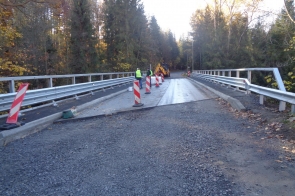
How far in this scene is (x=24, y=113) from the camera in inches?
333

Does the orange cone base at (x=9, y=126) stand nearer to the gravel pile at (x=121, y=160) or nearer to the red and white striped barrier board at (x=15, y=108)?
the red and white striped barrier board at (x=15, y=108)

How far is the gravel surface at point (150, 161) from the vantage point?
3393mm

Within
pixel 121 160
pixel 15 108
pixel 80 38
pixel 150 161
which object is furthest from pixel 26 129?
pixel 80 38

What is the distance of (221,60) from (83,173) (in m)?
47.4

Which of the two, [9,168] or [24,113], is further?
[24,113]

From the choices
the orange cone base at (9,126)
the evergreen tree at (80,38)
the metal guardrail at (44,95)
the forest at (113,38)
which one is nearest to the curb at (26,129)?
the orange cone base at (9,126)

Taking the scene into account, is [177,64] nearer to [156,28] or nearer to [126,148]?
[156,28]

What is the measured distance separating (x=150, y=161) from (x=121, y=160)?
0.52 metres

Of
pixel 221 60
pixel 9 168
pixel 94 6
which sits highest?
pixel 94 6

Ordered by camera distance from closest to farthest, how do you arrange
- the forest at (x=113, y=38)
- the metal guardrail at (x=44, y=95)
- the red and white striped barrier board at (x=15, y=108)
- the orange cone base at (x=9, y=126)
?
1. the orange cone base at (x=9, y=126)
2. the red and white striped barrier board at (x=15, y=108)
3. the metal guardrail at (x=44, y=95)
4. the forest at (x=113, y=38)

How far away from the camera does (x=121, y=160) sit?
14.5 feet

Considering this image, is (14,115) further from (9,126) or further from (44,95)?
(44,95)

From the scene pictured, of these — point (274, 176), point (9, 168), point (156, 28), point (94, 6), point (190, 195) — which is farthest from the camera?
point (156, 28)

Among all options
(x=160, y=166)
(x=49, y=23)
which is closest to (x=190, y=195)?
(x=160, y=166)
